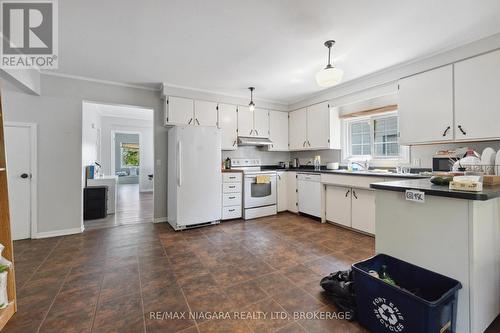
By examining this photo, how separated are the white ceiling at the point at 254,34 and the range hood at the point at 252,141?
1.31m

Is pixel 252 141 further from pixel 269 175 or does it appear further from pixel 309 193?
pixel 309 193

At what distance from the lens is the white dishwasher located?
3.87m

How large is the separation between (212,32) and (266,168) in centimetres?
327

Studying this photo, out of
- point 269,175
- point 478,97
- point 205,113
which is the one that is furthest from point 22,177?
point 478,97

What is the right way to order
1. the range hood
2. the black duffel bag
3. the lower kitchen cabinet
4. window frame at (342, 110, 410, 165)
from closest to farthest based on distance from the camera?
1. the black duffel bag
2. window frame at (342, 110, 410, 165)
3. the lower kitchen cabinet
4. the range hood

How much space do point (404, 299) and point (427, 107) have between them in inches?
98.6

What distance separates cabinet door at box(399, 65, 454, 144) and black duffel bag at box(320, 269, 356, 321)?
210cm

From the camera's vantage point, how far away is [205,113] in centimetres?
403

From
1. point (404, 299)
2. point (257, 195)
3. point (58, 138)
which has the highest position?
point (58, 138)

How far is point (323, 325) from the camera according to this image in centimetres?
147

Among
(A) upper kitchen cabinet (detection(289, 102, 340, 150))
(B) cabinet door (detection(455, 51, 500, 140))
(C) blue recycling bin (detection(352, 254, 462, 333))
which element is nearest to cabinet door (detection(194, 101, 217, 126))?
(A) upper kitchen cabinet (detection(289, 102, 340, 150))

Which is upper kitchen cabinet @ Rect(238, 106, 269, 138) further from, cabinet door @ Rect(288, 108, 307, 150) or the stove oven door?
the stove oven door

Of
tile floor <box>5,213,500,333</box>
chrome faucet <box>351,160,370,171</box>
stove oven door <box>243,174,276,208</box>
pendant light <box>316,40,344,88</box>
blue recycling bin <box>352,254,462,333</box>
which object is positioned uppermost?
pendant light <box>316,40,344,88</box>

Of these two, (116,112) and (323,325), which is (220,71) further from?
(116,112)
